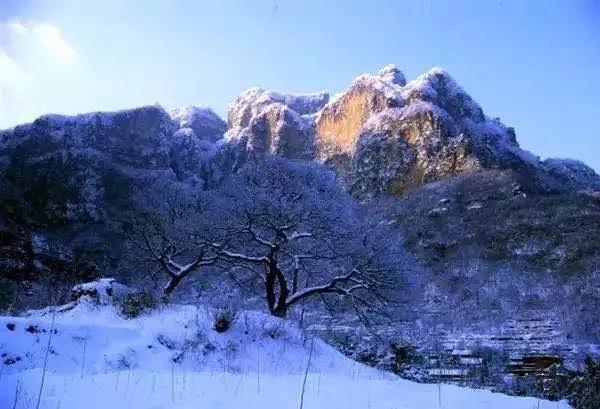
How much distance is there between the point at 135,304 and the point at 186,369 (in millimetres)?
3559

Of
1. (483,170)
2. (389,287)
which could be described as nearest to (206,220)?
(389,287)

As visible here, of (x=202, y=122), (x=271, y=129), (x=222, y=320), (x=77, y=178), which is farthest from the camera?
(x=202, y=122)

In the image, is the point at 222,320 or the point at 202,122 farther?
the point at 202,122

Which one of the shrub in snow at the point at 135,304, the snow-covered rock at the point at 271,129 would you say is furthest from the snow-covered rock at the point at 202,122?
the shrub in snow at the point at 135,304

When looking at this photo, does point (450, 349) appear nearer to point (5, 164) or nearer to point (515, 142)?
point (5, 164)

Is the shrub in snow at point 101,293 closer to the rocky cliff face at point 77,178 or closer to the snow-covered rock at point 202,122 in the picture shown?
the rocky cliff face at point 77,178

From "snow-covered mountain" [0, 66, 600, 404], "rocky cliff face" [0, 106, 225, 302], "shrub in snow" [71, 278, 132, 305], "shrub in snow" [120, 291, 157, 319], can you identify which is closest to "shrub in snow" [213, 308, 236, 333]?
"shrub in snow" [120, 291, 157, 319]

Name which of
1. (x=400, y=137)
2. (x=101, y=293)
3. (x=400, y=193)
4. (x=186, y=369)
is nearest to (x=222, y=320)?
(x=186, y=369)

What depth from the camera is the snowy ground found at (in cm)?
462

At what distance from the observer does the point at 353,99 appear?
Result: 90.2 meters

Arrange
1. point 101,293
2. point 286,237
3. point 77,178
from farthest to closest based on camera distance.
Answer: point 77,178, point 286,237, point 101,293

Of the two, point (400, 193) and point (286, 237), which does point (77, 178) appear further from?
point (286, 237)

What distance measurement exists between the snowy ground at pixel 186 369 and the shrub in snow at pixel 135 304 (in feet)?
0.84

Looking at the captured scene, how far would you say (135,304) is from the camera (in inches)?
454
